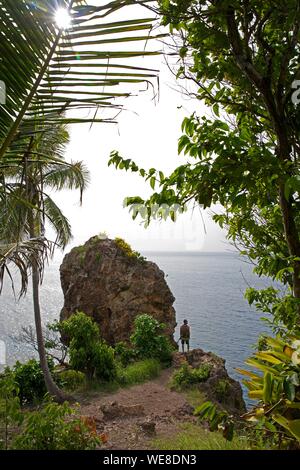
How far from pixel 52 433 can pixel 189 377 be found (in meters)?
9.48

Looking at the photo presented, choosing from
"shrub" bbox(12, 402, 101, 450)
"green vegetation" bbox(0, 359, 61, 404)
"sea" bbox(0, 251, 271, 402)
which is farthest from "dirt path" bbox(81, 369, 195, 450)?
"sea" bbox(0, 251, 271, 402)

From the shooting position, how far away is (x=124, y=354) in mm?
15570

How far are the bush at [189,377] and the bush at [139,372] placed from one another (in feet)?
4.04

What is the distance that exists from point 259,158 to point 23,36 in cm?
158

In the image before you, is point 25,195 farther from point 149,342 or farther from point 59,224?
point 149,342

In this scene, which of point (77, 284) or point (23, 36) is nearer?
point (23, 36)

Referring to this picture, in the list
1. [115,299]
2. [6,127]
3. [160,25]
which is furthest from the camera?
[115,299]

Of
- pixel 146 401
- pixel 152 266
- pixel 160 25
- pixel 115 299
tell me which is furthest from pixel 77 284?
pixel 160 25

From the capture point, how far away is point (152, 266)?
17844 millimetres

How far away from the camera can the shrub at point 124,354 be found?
15419mm

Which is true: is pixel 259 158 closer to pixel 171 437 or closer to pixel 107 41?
pixel 107 41

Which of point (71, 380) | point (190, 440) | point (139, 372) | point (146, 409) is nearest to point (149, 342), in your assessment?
point (139, 372)

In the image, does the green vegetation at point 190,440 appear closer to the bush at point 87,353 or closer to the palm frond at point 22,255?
the palm frond at point 22,255

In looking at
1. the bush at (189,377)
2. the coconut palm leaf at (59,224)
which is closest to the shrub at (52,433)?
the coconut palm leaf at (59,224)
